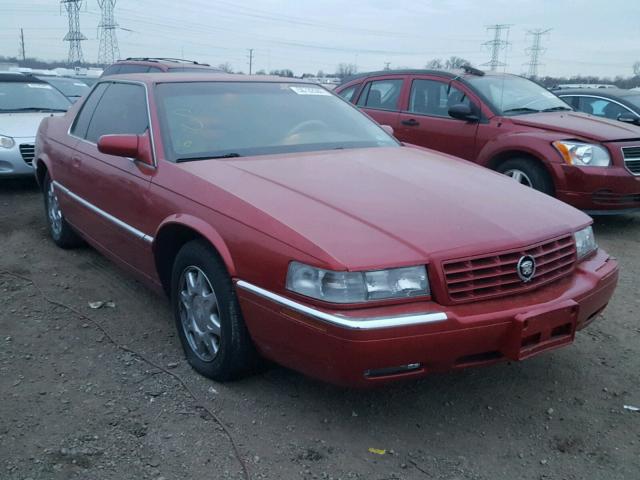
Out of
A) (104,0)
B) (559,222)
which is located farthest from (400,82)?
(104,0)

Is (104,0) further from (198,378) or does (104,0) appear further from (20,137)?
(198,378)

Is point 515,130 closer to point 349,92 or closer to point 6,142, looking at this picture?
point 349,92

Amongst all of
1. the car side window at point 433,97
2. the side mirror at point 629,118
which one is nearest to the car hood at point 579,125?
the car side window at point 433,97

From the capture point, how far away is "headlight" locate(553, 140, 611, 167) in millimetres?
6137

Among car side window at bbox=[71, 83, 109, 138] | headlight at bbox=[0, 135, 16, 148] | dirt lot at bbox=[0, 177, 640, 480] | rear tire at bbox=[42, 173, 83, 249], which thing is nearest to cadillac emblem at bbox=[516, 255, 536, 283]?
dirt lot at bbox=[0, 177, 640, 480]

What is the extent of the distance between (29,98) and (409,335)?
344 inches

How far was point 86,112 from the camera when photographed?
16.5 feet

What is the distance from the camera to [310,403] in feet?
10.3

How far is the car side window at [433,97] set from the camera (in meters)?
7.25

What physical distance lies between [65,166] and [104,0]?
116ft

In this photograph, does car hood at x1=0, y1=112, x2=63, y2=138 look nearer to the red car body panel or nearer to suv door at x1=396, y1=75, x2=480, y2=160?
suv door at x1=396, y1=75, x2=480, y2=160

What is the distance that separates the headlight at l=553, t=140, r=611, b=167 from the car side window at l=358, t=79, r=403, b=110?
235 cm

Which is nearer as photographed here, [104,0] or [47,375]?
[47,375]

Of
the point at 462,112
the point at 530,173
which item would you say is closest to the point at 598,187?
the point at 530,173
